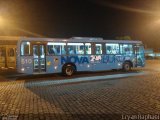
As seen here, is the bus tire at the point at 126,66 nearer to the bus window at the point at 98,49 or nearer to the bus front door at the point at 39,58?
the bus window at the point at 98,49

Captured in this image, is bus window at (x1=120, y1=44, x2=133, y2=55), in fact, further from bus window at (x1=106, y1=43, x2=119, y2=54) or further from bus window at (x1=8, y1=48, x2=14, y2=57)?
bus window at (x1=8, y1=48, x2=14, y2=57)

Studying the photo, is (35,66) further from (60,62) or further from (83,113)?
(83,113)

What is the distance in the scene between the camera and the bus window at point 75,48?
21969 millimetres

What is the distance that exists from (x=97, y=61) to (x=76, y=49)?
2.21 metres

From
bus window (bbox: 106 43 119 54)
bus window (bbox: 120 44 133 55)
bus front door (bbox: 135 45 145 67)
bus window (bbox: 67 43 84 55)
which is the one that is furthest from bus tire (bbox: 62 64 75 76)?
bus front door (bbox: 135 45 145 67)

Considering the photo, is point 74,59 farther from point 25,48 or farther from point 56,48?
point 25,48

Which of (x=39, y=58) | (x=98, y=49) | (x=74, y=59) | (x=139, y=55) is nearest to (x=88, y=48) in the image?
(x=98, y=49)

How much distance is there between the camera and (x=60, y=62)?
21.5 metres

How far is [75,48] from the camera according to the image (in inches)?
877

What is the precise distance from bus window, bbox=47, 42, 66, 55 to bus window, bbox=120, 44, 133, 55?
5813 mm

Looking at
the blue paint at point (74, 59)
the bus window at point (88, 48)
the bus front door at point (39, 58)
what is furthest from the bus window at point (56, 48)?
the bus window at point (88, 48)

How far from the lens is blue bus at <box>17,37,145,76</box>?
20.2 meters

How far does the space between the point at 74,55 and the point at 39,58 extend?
293 cm

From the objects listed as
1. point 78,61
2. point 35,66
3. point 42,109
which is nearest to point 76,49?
point 78,61
